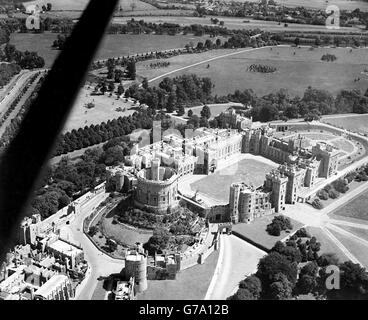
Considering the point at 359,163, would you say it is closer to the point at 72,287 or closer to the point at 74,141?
the point at 74,141

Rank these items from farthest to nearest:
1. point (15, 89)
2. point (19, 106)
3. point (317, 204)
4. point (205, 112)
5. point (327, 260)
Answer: point (15, 89)
point (205, 112)
point (19, 106)
point (317, 204)
point (327, 260)

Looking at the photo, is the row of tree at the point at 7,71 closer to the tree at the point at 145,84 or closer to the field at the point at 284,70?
the tree at the point at 145,84

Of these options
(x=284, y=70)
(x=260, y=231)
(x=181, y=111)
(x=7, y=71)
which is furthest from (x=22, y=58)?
(x=260, y=231)

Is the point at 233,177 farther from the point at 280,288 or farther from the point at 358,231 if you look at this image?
the point at 280,288

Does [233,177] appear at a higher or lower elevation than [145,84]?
lower
